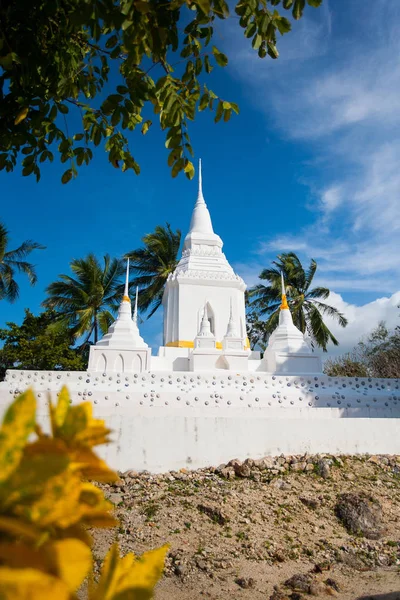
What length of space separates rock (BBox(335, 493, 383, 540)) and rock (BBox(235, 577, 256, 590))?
206 centimetres

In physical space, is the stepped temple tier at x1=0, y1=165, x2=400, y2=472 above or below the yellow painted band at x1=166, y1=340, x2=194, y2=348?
below

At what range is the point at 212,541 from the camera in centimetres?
544

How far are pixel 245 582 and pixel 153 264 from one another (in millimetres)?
20879

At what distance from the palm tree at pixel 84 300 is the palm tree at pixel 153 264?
6.25ft

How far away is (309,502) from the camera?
6.49m

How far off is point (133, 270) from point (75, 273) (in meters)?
3.68

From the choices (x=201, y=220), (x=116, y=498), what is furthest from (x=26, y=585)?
(x=201, y=220)

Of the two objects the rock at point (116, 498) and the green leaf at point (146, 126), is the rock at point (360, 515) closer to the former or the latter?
the rock at point (116, 498)

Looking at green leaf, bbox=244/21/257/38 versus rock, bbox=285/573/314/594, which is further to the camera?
rock, bbox=285/573/314/594

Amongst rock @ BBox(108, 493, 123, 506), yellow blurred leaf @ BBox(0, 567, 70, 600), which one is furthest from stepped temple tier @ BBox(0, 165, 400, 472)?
yellow blurred leaf @ BBox(0, 567, 70, 600)

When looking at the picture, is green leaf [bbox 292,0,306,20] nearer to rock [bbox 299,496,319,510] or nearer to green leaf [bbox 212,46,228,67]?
green leaf [bbox 212,46,228,67]

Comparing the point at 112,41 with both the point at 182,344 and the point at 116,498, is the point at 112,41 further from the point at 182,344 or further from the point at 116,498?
the point at 182,344

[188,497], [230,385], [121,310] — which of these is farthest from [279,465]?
[121,310]

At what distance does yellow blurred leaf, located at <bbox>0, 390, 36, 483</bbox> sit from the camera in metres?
0.54
